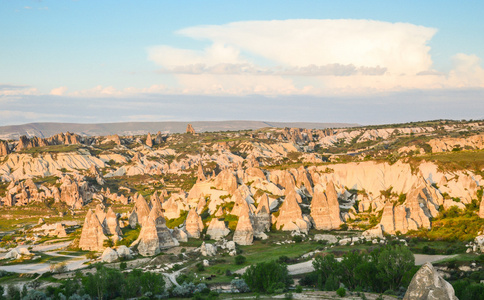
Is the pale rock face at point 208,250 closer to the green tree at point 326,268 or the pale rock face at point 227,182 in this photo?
the green tree at point 326,268

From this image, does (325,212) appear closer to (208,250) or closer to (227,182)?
(227,182)

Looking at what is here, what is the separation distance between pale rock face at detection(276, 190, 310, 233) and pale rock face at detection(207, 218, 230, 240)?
32.2 feet

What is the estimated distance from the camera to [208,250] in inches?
2938

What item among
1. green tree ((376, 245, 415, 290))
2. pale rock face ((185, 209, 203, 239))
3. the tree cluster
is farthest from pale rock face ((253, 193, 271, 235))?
green tree ((376, 245, 415, 290))

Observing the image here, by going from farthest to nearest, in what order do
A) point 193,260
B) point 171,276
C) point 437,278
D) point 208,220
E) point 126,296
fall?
1. point 208,220
2. point 193,260
3. point 171,276
4. point 126,296
5. point 437,278

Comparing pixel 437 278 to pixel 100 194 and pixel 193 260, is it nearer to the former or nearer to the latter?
pixel 193 260

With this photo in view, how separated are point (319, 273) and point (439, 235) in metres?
29.7

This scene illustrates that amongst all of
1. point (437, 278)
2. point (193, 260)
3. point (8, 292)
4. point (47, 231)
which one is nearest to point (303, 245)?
point (193, 260)

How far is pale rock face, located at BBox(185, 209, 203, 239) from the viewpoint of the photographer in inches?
3462

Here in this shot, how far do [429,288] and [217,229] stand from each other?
60.5m

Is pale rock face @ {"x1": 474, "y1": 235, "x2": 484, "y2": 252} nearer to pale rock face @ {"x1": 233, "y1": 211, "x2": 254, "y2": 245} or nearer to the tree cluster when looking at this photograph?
the tree cluster

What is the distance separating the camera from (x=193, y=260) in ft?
233

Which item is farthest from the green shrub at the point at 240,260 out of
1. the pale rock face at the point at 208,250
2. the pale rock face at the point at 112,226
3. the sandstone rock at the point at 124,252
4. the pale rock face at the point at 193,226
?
the pale rock face at the point at 112,226

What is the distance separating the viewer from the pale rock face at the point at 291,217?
88000 millimetres
